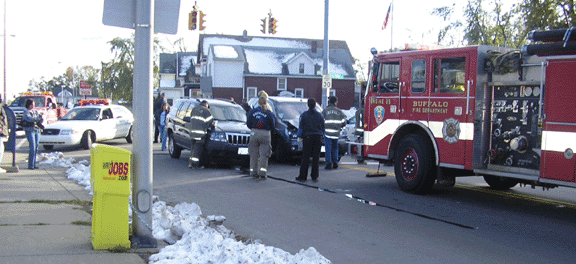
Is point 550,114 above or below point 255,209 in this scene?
above

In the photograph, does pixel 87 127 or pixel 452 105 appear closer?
pixel 452 105

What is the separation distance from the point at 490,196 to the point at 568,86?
129 inches

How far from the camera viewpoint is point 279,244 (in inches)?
263

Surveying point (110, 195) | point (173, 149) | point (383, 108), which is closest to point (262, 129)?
point (383, 108)

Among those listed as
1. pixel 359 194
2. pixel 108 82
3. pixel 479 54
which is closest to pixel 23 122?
pixel 359 194

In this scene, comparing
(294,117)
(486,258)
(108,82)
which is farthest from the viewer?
(108,82)

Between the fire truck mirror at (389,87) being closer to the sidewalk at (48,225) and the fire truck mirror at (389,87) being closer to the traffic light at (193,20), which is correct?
the sidewalk at (48,225)

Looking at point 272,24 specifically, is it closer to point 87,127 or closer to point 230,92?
point 87,127

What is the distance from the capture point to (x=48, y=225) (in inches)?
263

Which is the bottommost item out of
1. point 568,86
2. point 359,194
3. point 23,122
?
point 359,194

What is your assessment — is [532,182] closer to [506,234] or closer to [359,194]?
[506,234]

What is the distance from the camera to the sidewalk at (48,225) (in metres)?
5.37

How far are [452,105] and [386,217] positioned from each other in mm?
2470

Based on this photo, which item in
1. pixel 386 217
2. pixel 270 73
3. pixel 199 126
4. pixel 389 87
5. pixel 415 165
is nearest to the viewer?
pixel 386 217
